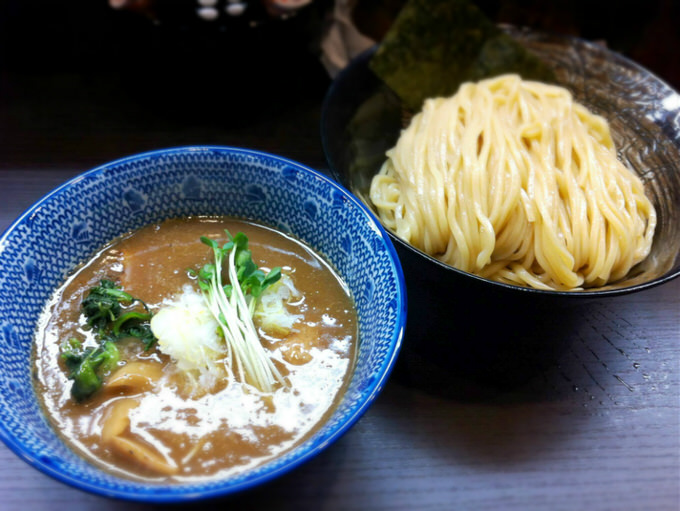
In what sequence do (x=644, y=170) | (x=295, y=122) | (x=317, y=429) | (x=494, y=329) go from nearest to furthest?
(x=317, y=429)
(x=494, y=329)
(x=644, y=170)
(x=295, y=122)

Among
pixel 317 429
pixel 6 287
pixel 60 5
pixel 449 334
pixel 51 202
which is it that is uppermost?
pixel 60 5

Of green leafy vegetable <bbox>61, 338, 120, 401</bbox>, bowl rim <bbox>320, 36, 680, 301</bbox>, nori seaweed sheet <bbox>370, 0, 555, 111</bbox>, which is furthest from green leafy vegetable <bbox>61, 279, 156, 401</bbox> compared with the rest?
nori seaweed sheet <bbox>370, 0, 555, 111</bbox>

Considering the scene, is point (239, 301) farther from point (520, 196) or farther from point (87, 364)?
point (520, 196)

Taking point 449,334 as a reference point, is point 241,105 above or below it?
above

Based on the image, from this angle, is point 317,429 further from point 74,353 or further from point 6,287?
point 6,287

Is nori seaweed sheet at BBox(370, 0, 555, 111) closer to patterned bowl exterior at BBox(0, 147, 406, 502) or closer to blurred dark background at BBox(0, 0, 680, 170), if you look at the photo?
blurred dark background at BBox(0, 0, 680, 170)

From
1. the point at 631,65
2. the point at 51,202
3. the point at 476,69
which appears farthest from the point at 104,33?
the point at 631,65
